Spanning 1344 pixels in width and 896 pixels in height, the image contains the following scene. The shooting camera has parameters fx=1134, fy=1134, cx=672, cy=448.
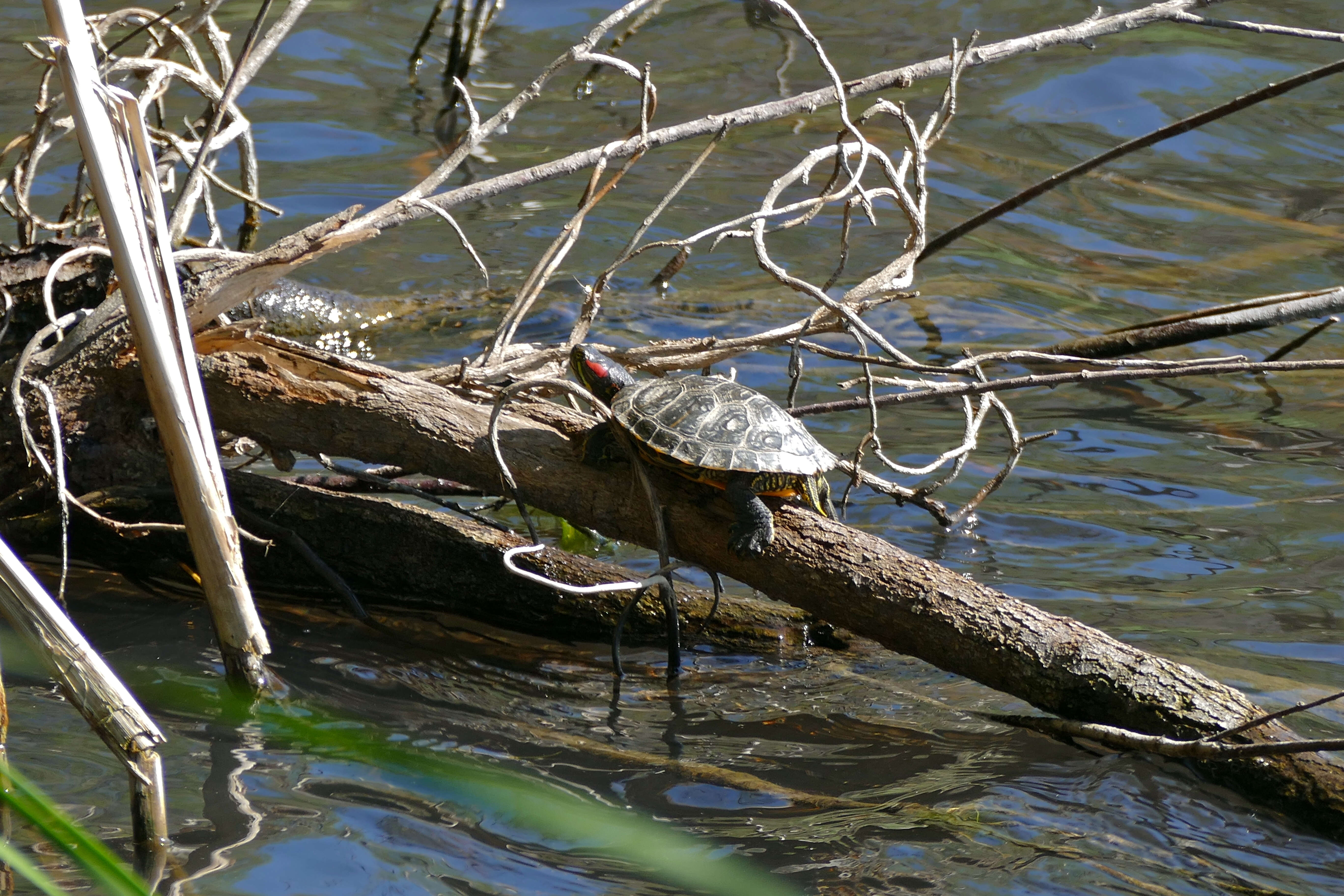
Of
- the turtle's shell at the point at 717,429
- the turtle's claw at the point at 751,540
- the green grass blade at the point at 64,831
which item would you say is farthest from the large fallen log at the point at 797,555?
the green grass blade at the point at 64,831

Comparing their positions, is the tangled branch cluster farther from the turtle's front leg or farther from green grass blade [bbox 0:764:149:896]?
green grass blade [bbox 0:764:149:896]

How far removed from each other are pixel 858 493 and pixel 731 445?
2269 millimetres

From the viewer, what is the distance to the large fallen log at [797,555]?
9.49ft

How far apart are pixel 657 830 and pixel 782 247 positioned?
575 cm

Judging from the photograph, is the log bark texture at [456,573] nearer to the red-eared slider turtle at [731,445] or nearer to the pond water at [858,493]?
the pond water at [858,493]

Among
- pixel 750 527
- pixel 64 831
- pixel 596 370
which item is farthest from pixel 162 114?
pixel 64 831

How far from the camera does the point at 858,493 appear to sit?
5.34 metres

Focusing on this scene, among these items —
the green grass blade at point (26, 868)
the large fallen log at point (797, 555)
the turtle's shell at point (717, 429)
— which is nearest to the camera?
the green grass blade at point (26, 868)

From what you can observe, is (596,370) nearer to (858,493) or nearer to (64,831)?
(858,493)

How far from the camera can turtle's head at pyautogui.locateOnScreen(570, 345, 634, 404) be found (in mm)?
3619

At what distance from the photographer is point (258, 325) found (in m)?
3.39

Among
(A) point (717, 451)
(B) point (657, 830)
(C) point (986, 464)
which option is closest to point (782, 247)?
(C) point (986, 464)

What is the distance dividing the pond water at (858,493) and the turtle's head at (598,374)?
817mm

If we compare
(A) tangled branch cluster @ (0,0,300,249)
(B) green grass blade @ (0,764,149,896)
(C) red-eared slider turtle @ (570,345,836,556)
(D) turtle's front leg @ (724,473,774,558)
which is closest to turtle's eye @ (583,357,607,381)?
(C) red-eared slider turtle @ (570,345,836,556)
